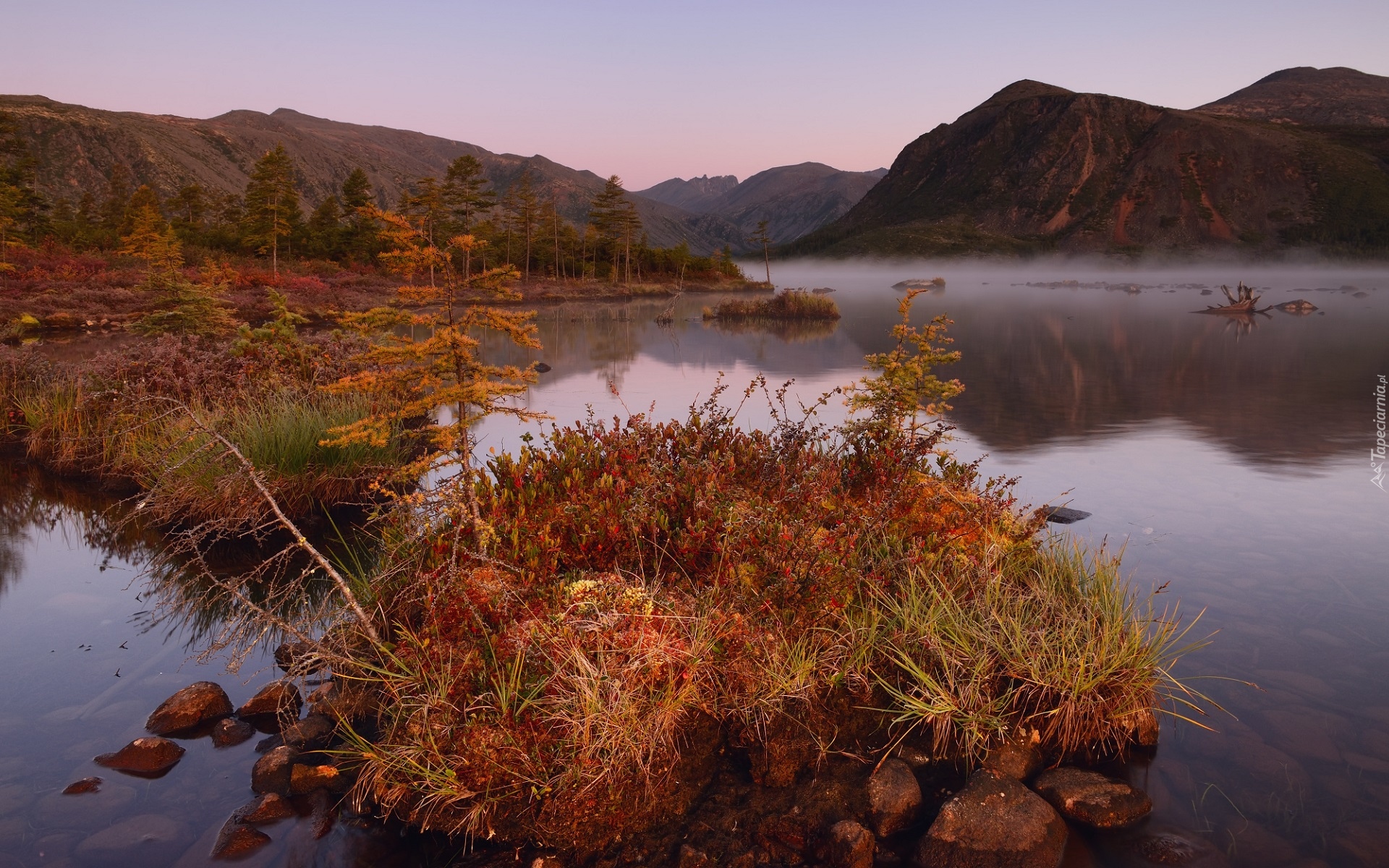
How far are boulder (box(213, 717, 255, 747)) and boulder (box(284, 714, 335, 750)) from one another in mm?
385

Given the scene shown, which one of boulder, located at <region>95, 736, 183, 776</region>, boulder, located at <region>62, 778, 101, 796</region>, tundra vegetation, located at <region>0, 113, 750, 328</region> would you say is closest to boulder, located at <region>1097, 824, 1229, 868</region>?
boulder, located at <region>95, 736, 183, 776</region>

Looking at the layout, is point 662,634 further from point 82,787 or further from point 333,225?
point 333,225

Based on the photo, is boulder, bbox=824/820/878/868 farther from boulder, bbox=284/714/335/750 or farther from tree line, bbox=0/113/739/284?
tree line, bbox=0/113/739/284

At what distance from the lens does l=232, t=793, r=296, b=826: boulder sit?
4512 mm

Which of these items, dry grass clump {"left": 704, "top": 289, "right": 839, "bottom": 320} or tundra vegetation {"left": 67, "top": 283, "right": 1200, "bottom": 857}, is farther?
dry grass clump {"left": 704, "top": 289, "right": 839, "bottom": 320}

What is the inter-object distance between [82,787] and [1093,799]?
585 cm

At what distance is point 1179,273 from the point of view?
158 metres

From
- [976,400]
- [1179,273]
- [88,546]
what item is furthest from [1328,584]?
[1179,273]

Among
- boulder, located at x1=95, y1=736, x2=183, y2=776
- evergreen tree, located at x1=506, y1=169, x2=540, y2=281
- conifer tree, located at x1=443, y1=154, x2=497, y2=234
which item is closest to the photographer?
boulder, located at x1=95, y1=736, x2=183, y2=776

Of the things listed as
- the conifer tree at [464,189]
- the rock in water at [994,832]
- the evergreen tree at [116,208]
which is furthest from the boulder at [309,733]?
the evergreen tree at [116,208]

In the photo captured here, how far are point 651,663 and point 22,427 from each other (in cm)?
1332

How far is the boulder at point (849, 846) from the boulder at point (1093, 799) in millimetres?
1160

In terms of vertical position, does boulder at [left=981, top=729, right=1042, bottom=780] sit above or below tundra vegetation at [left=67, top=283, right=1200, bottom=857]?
below

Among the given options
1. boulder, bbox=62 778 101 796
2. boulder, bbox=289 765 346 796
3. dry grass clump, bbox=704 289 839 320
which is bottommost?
boulder, bbox=62 778 101 796
